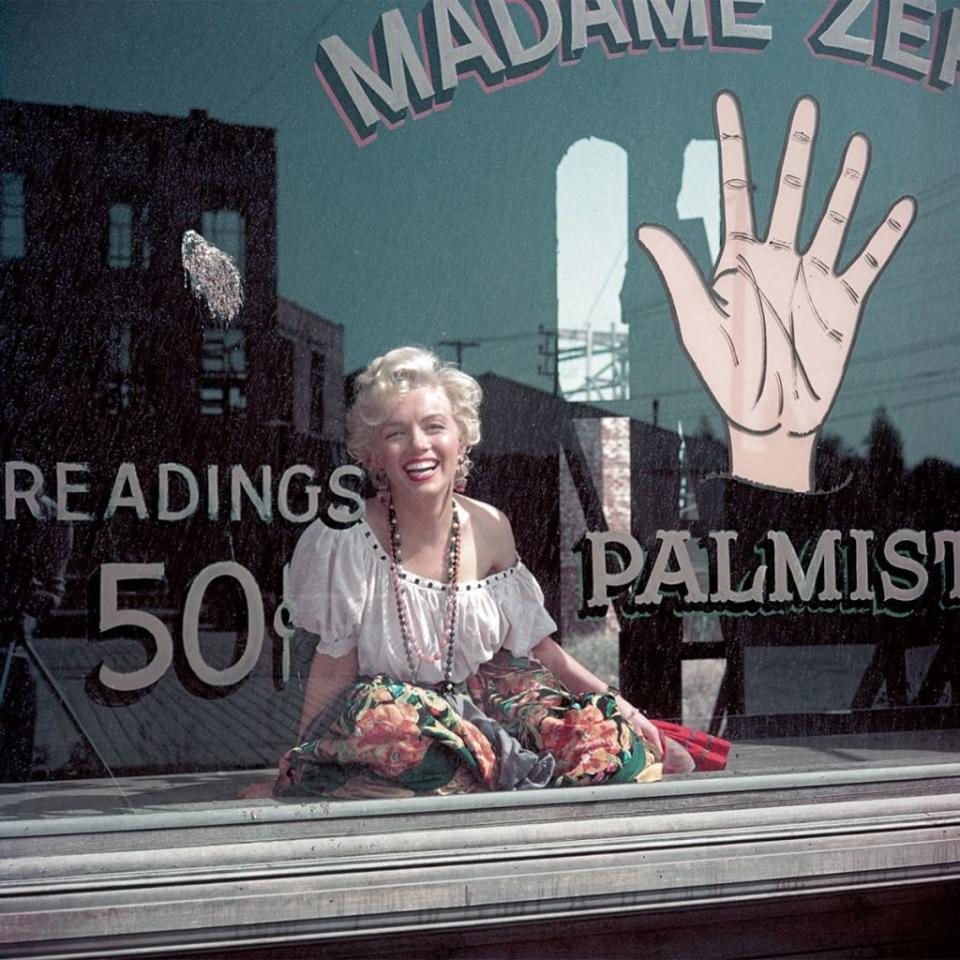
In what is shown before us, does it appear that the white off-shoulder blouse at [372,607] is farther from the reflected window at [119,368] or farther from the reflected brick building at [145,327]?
the reflected window at [119,368]

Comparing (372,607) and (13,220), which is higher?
(13,220)

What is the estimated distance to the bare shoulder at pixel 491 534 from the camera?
3.58 meters

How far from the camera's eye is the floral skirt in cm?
332

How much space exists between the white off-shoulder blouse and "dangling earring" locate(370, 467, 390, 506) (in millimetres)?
81

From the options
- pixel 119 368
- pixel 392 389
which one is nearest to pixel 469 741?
pixel 392 389

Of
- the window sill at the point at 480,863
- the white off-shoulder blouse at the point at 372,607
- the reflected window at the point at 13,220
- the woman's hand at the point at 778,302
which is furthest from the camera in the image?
the woman's hand at the point at 778,302

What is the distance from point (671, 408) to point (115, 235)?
158 centimetres

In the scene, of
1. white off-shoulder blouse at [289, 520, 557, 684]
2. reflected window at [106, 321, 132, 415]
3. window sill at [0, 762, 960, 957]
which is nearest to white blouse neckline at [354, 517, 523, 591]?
white off-shoulder blouse at [289, 520, 557, 684]

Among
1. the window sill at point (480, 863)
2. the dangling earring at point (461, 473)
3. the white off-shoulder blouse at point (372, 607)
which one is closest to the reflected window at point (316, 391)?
the white off-shoulder blouse at point (372, 607)

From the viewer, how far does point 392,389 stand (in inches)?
139

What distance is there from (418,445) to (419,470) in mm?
65

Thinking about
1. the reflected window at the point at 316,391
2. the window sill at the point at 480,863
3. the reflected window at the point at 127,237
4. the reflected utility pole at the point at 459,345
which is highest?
the reflected window at the point at 127,237

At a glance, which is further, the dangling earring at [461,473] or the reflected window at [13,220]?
the dangling earring at [461,473]

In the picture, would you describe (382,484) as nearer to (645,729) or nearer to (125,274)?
(125,274)
